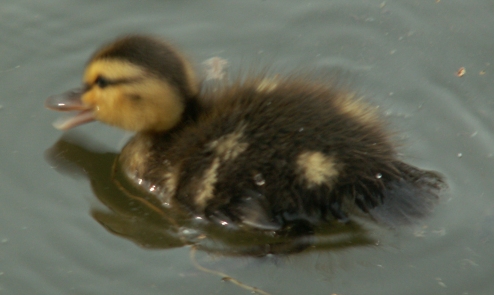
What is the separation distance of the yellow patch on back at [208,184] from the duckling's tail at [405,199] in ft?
1.81

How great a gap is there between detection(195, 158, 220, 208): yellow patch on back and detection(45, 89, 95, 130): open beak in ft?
1.83

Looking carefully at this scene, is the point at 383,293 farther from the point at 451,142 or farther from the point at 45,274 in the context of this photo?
the point at 45,274

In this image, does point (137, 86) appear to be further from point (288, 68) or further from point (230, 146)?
point (288, 68)

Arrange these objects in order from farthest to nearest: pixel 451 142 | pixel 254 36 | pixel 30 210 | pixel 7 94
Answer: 1. pixel 254 36
2. pixel 7 94
3. pixel 451 142
4. pixel 30 210

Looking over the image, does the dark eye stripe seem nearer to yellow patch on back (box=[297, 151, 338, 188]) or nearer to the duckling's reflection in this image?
the duckling's reflection

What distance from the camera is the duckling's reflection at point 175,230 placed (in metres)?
2.94

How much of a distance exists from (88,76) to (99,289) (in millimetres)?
799

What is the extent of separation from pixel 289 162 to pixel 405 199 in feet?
1.45

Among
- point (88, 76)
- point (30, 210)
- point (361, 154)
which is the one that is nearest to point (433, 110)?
point (361, 154)

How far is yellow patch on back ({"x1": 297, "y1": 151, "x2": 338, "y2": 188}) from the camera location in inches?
109

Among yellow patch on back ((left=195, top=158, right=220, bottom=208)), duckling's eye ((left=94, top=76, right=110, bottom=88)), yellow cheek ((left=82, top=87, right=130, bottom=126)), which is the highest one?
duckling's eye ((left=94, top=76, right=110, bottom=88))

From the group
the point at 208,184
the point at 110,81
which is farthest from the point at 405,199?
the point at 110,81

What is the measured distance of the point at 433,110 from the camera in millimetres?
3465

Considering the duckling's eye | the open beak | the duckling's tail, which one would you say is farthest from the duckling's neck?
the duckling's tail
